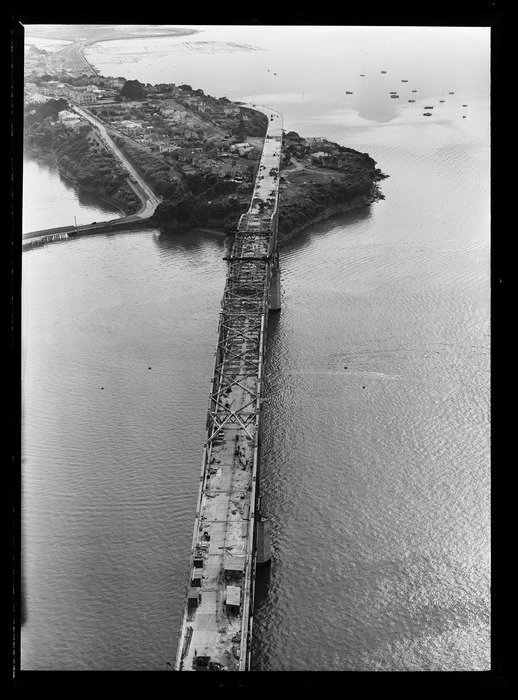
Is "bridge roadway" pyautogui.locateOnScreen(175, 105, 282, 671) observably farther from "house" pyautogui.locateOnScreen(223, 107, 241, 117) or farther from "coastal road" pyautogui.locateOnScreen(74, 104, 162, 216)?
"house" pyautogui.locateOnScreen(223, 107, 241, 117)

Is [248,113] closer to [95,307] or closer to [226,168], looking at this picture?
[226,168]

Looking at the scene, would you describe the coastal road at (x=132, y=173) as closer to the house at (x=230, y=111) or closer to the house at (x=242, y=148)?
the house at (x=242, y=148)

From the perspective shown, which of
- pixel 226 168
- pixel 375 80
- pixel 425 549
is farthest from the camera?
pixel 375 80

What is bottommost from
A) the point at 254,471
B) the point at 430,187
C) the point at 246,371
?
the point at 254,471

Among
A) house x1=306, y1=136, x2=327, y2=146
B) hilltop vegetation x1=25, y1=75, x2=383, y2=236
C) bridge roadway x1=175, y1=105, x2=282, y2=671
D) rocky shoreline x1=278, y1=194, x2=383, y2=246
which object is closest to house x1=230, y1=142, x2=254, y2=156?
hilltop vegetation x1=25, y1=75, x2=383, y2=236

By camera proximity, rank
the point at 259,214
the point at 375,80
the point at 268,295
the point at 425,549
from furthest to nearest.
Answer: the point at 375,80 < the point at 259,214 < the point at 268,295 < the point at 425,549
